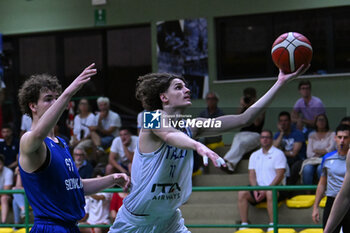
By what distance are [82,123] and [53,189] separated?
719cm

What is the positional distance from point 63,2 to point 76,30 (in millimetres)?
672

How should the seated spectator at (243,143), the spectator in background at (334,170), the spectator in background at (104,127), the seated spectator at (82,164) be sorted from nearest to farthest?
1. the spectator in background at (334,170)
2. the seated spectator at (82,164)
3. the seated spectator at (243,143)
4. the spectator in background at (104,127)

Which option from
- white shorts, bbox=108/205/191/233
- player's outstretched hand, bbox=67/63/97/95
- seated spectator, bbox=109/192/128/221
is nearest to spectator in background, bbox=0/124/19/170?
seated spectator, bbox=109/192/128/221

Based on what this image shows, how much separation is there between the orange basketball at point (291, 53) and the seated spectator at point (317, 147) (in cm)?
431

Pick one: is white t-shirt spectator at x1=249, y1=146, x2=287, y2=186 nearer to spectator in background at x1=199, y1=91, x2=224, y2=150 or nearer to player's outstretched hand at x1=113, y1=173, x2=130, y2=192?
spectator in background at x1=199, y1=91, x2=224, y2=150

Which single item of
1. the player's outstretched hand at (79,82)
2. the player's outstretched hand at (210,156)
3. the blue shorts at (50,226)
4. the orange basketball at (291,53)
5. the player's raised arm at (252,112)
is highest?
the orange basketball at (291,53)

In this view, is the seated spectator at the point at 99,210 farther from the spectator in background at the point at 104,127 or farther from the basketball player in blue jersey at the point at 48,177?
the basketball player in blue jersey at the point at 48,177

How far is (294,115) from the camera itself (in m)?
10.4

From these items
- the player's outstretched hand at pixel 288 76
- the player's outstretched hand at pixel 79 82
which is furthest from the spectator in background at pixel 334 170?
the player's outstretched hand at pixel 79 82

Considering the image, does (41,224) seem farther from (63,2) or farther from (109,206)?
(63,2)

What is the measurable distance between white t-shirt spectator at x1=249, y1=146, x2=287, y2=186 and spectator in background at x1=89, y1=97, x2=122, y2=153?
3.16 meters

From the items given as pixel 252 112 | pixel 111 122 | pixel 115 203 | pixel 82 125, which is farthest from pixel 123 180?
pixel 82 125

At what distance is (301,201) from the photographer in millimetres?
9273

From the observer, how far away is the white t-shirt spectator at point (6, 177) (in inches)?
430
